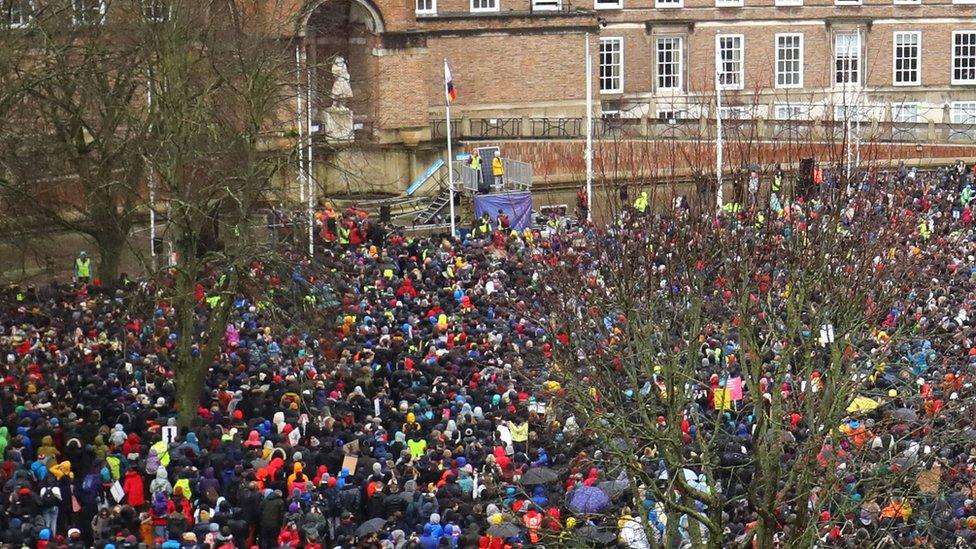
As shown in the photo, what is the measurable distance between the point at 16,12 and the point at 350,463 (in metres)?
11.4

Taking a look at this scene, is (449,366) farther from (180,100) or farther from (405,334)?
(180,100)

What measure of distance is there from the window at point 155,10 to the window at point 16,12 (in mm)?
2075

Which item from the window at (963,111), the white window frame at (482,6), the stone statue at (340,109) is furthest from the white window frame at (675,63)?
the stone statue at (340,109)

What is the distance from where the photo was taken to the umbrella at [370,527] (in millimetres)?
25922

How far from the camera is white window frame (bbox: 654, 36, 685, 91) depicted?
222 feet

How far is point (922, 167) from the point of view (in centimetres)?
5850

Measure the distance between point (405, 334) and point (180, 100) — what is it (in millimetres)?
6048

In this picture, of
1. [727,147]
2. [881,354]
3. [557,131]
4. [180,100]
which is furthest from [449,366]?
[557,131]

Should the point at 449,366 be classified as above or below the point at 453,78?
below

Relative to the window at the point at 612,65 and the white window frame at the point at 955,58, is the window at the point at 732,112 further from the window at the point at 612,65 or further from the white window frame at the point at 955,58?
the white window frame at the point at 955,58

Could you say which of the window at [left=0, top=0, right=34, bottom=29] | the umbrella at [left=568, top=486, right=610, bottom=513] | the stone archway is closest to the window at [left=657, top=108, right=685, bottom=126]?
the stone archway

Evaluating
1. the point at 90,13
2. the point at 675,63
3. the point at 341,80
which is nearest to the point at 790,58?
the point at 675,63

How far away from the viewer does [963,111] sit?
2758 inches

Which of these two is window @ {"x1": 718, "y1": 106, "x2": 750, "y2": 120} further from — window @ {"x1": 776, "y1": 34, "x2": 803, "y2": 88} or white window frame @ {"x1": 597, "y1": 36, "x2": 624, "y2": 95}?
white window frame @ {"x1": 597, "y1": 36, "x2": 624, "y2": 95}
